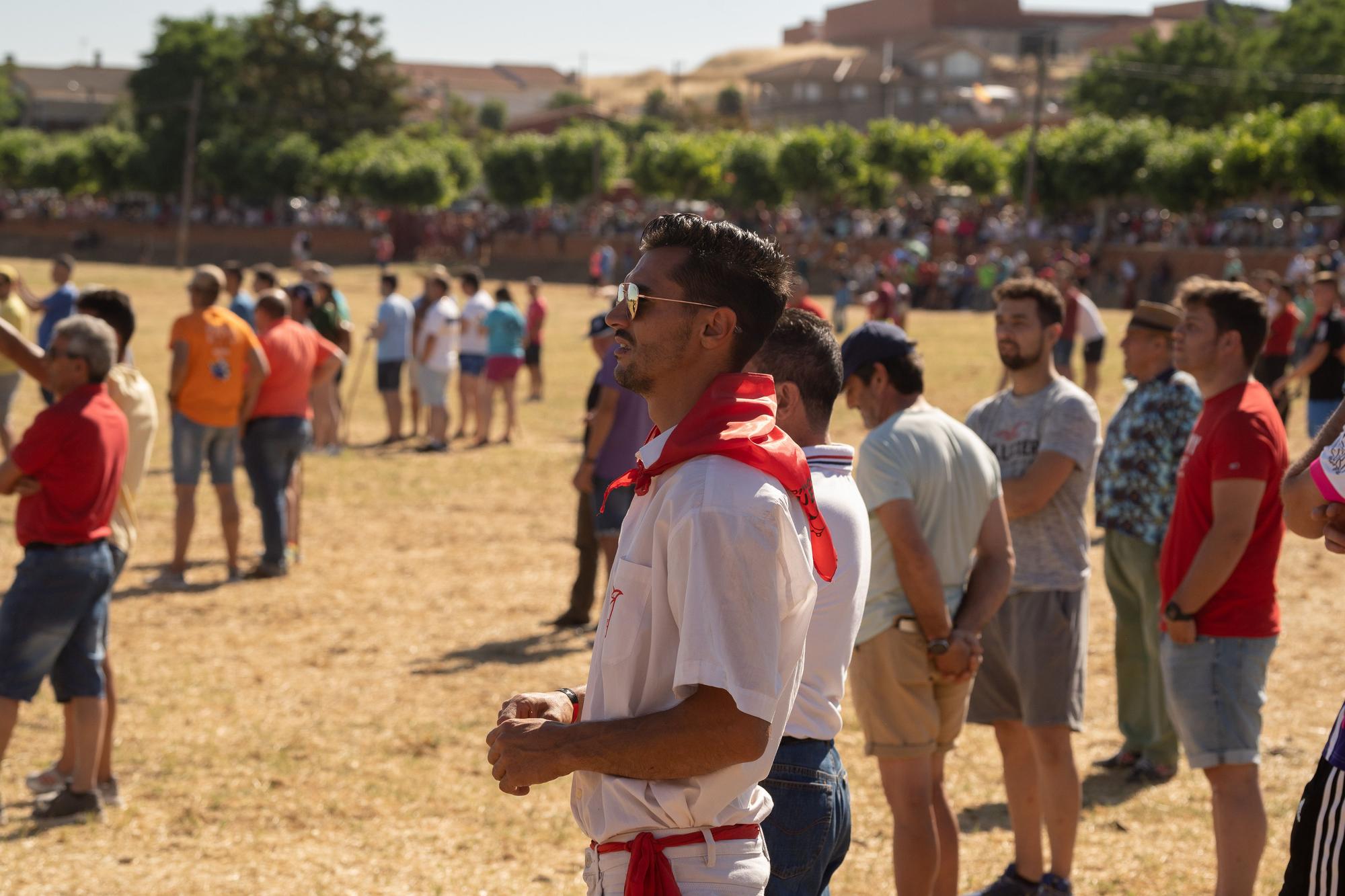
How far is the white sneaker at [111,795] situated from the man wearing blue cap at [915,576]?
11.3 feet

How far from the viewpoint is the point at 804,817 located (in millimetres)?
3152

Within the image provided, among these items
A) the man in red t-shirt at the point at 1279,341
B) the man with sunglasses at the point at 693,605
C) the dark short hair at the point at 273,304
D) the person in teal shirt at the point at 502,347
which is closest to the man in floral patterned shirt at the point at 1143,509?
the man with sunglasses at the point at 693,605

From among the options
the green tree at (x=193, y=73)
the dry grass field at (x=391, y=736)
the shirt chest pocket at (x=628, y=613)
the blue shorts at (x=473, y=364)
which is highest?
the green tree at (x=193, y=73)

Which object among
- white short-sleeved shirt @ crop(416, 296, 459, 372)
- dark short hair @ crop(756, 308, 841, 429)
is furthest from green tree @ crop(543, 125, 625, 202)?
dark short hair @ crop(756, 308, 841, 429)

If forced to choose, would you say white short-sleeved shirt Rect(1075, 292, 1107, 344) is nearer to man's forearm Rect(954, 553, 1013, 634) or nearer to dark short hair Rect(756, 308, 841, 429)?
man's forearm Rect(954, 553, 1013, 634)

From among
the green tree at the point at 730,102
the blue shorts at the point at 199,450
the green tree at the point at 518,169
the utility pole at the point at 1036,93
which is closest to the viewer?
the blue shorts at the point at 199,450

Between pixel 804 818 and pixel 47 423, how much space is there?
358cm

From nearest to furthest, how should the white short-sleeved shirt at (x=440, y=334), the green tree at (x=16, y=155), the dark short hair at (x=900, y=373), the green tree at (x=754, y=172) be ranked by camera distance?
the dark short hair at (x=900, y=373), the white short-sleeved shirt at (x=440, y=334), the green tree at (x=754, y=172), the green tree at (x=16, y=155)

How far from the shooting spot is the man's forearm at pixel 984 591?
168 inches

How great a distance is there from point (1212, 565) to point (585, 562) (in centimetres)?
520

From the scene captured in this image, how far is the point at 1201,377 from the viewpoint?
4586 millimetres

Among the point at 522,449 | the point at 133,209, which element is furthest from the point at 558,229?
the point at 522,449

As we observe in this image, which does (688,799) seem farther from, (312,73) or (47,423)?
(312,73)

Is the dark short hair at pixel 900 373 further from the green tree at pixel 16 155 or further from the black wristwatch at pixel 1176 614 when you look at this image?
the green tree at pixel 16 155
